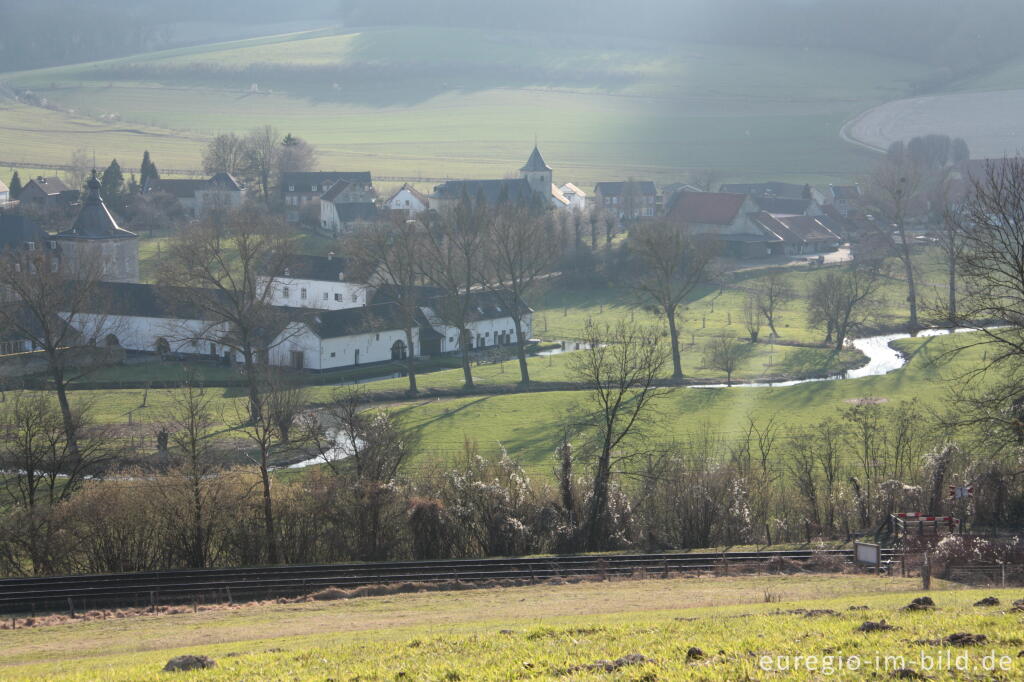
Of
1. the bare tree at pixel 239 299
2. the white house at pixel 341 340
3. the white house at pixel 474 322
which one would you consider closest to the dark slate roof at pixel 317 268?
the white house at pixel 474 322

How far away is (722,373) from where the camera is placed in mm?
50750

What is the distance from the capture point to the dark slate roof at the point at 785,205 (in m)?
101

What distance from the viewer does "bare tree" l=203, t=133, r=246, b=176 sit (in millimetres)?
106688

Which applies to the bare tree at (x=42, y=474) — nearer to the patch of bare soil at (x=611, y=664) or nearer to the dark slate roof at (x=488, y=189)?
the patch of bare soil at (x=611, y=664)

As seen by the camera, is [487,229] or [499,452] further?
[487,229]

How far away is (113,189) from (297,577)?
77090mm

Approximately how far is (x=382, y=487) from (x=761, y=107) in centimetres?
15708

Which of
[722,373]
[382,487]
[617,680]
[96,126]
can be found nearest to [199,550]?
[382,487]

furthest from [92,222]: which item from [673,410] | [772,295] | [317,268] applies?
[673,410]

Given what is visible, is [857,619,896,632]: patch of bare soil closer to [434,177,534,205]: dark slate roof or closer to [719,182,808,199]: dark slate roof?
[434,177,534,205]: dark slate roof

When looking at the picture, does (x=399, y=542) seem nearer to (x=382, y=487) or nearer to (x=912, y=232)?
(x=382, y=487)

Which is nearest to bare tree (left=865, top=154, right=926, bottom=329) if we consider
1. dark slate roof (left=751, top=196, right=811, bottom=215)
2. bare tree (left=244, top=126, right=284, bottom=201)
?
dark slate roof (left=751, top=196, right=811, bottom=215)

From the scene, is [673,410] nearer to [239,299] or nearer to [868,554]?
[239,299]

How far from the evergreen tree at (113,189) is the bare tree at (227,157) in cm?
1373
